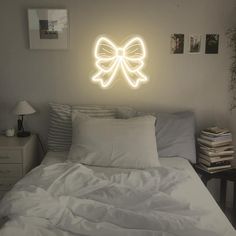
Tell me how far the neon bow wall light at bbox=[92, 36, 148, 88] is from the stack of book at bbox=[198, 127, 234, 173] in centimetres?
75

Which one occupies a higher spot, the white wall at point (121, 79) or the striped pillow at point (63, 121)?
the white wall at point (121, 79)

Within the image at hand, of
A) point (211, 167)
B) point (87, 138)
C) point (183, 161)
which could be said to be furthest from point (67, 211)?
point (211, 167)

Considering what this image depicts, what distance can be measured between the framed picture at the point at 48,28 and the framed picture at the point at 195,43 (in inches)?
42.9

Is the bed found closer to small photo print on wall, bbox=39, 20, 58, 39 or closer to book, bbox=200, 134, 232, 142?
book, bbox=200, 134, 232, 142

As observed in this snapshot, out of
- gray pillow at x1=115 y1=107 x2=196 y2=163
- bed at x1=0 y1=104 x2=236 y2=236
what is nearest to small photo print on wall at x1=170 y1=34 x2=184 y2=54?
gray pillow at x1=115 y1=107 x2=196 y2=163

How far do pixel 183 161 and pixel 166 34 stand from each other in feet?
3.63

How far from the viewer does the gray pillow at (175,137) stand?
2.61 metres

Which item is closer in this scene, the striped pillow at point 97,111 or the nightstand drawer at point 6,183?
the nightstand drawer at point 6,183

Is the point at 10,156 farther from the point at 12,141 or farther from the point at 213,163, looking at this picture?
the point at 213,163

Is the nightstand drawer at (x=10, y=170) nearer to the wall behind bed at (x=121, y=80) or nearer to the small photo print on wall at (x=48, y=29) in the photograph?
the wall behind bed at (x=121, y=80)

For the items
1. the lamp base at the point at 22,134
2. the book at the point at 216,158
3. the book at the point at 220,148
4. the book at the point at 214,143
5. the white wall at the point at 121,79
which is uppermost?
the white wall at the point at 121,79

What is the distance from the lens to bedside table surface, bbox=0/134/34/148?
255 centimetres

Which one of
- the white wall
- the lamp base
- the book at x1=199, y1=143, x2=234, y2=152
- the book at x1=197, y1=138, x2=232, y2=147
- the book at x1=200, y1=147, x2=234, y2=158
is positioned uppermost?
the white wall

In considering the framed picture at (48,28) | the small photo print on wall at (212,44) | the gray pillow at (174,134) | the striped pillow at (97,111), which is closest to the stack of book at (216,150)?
the gray pillow at (174,134)
